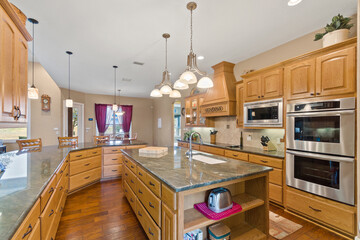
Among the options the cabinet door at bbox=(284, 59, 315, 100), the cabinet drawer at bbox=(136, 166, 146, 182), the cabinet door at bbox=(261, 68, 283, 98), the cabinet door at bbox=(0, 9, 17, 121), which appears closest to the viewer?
the cabinet door at bbox=(0, 9, 17, 121)

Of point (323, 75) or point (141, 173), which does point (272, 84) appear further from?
point (141, 173)

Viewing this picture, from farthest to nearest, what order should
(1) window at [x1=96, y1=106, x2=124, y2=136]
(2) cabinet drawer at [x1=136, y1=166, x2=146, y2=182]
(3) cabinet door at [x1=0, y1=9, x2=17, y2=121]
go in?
1. (1) window at [x1=96, y1=106, x2=124, y2=136]
2. (2) cabinet drawer at [x1=136, y1=166, x2=146, y2=182]
3. (3) cabinet door at [x1=0, y1=9, x2=17, y2=121]

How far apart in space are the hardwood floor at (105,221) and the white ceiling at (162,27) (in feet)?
9.36

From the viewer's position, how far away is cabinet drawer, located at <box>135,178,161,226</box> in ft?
4.72

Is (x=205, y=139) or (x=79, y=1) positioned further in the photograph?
(x=205, y=139)

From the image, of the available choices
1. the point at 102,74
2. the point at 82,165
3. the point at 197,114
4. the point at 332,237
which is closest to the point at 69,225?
the point at 82,165

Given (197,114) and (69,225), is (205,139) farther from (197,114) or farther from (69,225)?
(69,225)

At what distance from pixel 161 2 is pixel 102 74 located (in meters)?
3.53

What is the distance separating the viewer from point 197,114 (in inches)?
185

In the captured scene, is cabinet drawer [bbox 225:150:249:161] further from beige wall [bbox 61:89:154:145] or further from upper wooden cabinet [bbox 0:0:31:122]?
beige wall [bbox 61:89:154:145]

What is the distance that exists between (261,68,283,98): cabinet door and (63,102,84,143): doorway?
23.5 ft

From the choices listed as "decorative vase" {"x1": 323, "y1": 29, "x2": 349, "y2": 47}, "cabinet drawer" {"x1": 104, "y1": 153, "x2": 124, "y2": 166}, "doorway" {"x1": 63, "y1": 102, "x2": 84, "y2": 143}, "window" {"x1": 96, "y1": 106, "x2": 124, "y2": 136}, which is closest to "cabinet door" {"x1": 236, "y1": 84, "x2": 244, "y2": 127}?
"decorative vase" {"x1": 323, "y1": 29, "x2": 349, "y2": 47}

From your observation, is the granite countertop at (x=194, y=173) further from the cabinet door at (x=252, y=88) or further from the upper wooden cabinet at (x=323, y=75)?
the cabinet door at (x=252, y=88)

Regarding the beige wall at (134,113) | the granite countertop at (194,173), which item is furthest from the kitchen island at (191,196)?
the beige wall at (134,113)
